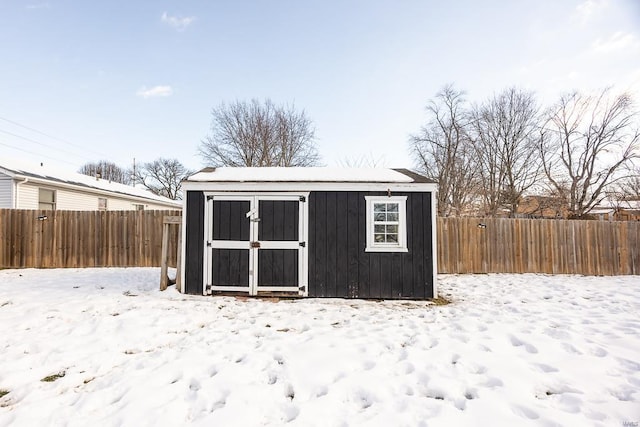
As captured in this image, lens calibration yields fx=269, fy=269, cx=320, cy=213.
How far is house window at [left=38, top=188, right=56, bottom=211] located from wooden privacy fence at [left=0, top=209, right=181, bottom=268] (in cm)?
279

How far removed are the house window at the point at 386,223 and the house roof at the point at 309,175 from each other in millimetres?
441

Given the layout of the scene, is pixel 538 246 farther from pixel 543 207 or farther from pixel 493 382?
pixel 543 207

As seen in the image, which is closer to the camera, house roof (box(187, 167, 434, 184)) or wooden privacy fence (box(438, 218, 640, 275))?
house roof (box(187, 167, 434, 184))

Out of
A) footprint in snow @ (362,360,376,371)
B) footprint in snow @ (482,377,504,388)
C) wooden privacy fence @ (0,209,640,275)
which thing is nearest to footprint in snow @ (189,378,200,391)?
footprint in snow @ (362,360,376,371)

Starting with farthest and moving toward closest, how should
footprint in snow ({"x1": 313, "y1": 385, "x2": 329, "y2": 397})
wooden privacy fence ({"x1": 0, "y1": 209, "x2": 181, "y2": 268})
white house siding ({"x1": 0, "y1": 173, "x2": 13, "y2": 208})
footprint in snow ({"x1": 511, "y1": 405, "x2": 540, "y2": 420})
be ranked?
white house siding ({"x1": 0, "y1": 173, "x2": 13, "y2": 208}) < wooden privacy fence ({"x1": 0, "y1": 209, "x2": 181, "y2": 268}) < footprint in snow ({"x1": 313, "y1": 385, "x2": 329, "y2": 397}) < footprint in snow ({"x1": 511, "y1": 405, "x2": 540, "y2": 420})

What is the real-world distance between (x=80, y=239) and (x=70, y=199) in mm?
4915

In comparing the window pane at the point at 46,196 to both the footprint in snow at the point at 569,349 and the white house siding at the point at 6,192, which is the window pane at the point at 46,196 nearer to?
the white house siding at the point at 6,192

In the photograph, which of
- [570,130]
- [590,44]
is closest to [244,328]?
[590,44]

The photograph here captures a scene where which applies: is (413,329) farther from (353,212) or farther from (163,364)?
(163,364)

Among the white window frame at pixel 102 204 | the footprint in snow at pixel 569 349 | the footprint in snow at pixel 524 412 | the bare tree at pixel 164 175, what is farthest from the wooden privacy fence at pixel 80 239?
the bare tree at pixel 164 175

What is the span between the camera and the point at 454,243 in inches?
345

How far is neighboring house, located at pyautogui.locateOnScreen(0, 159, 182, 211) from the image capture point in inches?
407

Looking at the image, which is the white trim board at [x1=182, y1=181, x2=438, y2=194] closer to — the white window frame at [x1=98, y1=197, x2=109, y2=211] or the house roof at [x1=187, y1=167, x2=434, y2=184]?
the house roof at [x1=187, y1=167, x2=434, y2=184]

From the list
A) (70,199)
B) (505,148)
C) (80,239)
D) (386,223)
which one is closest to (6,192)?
(70,199)
